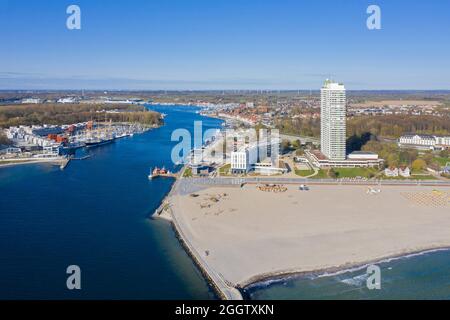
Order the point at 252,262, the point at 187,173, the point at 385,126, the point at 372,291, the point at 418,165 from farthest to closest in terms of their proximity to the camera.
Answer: the point at 385,126
the point at 418,165
the point at 187,173
the point at 252,262
the point at 372,291

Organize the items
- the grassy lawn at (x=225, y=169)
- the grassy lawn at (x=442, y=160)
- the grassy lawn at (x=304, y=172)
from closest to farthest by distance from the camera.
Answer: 1. the grassy lawn at (x=304, y=172)
2. the grassy lawn at (x=225, y=169)
3. the grassy lawn at (x=442, y=160)

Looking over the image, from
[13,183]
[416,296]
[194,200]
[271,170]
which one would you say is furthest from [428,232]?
[13,183]

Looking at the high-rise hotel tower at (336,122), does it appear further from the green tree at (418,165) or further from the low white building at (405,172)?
the green tree at (418,165)

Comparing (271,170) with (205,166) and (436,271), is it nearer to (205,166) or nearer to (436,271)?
(205,166)

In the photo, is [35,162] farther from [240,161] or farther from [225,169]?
[240,161]

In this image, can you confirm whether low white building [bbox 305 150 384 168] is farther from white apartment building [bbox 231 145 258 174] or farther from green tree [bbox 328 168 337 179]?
white apartment building [bbox 231 145 258 174]

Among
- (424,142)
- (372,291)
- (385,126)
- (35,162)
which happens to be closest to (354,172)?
(424,142)

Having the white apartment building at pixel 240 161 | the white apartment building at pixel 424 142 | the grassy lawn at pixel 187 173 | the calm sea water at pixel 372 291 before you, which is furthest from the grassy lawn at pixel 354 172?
the calm sea water at pixel 372 291
